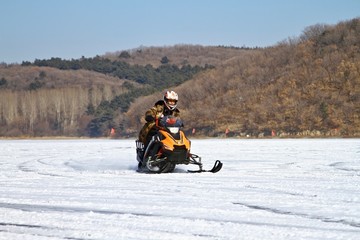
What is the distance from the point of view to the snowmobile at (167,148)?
13.0 m

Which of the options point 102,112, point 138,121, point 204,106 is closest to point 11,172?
point 204,106

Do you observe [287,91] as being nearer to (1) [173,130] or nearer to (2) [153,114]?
(2) [153,114]

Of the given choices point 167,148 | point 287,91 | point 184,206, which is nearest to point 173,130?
point 167,148

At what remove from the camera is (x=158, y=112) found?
13992mm

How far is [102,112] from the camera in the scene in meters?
97.9

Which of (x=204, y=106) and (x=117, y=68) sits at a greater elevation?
(x=117, y=68)

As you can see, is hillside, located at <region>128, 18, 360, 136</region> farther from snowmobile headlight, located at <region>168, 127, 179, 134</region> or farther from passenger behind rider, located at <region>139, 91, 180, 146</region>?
snowmobile headlight, located at <region>168, 127, 179, 134</region>

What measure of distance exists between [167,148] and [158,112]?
4.32ft

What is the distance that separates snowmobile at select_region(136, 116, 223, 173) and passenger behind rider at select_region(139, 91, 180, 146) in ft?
0.75

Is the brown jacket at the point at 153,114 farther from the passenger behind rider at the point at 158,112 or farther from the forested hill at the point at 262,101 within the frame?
the forested hill at the point at 262,101

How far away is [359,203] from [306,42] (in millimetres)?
73164

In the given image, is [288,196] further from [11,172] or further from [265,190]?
[11,172]

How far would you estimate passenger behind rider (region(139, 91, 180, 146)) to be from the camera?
45.2 feet

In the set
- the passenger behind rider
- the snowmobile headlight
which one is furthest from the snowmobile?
the passenger behind rider
